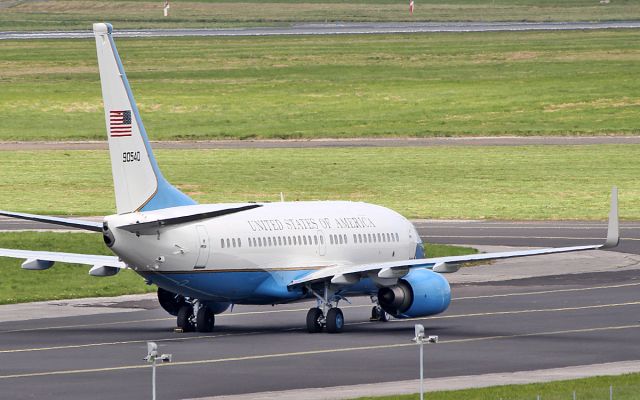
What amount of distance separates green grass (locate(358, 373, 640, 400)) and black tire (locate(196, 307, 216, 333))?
14.3 metres

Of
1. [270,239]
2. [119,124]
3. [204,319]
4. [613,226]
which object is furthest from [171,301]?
[613,226]

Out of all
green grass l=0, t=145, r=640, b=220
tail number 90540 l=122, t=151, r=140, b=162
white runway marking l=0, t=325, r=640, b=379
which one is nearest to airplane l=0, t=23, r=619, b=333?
tail number 90540 l=122, t=151, r=140, b=162

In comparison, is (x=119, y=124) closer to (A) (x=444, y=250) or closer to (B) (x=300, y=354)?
(B) (x=300, y=354)

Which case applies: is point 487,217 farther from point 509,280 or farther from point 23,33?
point 23,33

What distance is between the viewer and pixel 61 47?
175875 millimetres

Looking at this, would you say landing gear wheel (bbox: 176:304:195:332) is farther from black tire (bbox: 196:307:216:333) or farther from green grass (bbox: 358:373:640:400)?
green grass (bbox: 358:373:640:400)

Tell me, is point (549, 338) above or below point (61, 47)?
below

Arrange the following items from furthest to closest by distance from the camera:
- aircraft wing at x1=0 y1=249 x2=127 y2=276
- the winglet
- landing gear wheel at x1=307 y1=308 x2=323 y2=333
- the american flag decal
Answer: aircraft wing at x1=0 y1=249 x2=127 y2=276, landing gear wheel at x1=307 y1=308 x2=323 y2=333, the american flag decal, the winglet

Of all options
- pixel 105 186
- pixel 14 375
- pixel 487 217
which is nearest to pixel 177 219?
pixel 14 375

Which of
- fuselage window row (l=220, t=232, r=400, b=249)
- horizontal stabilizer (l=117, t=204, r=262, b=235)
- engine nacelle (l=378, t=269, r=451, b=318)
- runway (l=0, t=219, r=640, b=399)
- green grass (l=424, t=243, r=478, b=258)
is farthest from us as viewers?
green grass (l=424, t=243, r=478, b=258)

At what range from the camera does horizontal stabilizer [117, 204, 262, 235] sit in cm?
4453

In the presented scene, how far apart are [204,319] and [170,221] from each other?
553 centimetres

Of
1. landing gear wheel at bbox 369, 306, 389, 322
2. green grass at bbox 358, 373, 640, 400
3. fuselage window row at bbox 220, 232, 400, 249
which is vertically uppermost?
fuselage window row at bbox 220, 232, 400, 249

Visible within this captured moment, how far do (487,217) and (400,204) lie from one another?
6.78 meters
